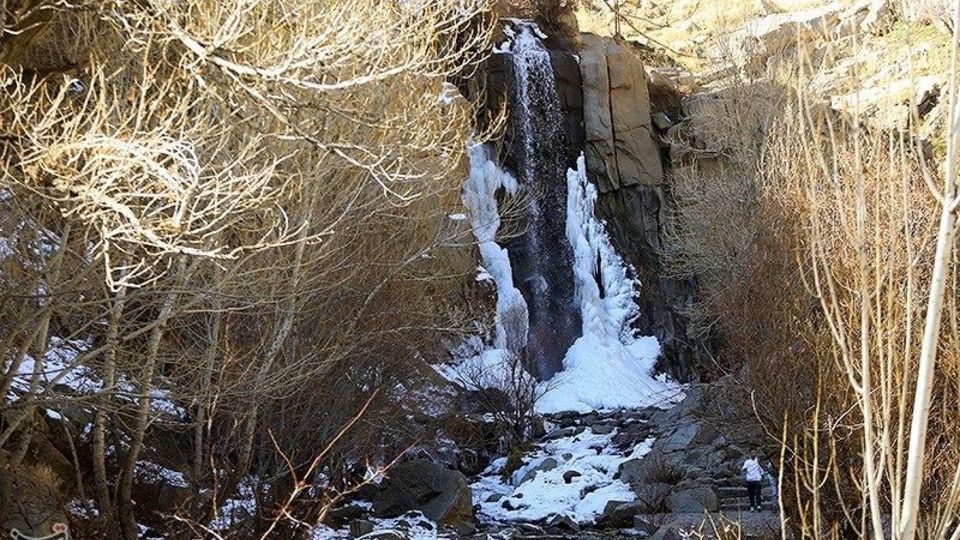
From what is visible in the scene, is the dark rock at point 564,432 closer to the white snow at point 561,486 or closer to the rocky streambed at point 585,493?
the rocky streambed at point 585,493

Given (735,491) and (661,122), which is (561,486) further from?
(661,122)

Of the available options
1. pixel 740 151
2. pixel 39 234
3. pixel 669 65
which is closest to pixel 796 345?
pixel 39 234

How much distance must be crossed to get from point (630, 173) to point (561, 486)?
48.9 feet

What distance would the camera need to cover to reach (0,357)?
21.8 ft

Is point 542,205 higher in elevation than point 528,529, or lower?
higher

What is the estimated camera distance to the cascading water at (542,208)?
25.3 metres

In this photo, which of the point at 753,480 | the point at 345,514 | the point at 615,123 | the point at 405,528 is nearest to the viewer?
the point at 753,480

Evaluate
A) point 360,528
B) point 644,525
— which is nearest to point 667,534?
point 644,525

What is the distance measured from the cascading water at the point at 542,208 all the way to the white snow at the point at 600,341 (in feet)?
A: 1.17

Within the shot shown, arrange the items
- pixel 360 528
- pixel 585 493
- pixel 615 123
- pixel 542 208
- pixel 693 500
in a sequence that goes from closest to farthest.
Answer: pixel 360 528, pixel 693 500, pixel 585 493, pixel 542 208, pixel 615 123

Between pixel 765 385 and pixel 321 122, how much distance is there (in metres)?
5.57

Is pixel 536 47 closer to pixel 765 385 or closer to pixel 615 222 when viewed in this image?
pixel 615 222

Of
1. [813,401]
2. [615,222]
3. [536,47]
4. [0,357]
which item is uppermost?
[536,47]

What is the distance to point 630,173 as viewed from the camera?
92.7ft
